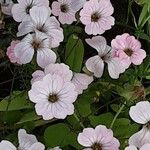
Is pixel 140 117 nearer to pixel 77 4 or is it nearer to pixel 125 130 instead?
pixel 125 130

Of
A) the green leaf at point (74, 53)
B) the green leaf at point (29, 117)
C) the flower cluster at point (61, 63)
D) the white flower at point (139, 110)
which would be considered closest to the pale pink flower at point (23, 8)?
the flower cluster at point (61, 63)

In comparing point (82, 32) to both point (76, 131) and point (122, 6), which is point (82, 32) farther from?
point (76, 131)

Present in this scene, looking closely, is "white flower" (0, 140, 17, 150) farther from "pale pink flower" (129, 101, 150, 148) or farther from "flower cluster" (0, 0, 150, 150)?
"pale pink flower" (129, 101, 150, 148)

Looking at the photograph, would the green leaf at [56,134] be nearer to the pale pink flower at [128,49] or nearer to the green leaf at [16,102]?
the green leaf at [16,102]

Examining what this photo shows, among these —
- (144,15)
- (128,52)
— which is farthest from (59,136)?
(144,15)

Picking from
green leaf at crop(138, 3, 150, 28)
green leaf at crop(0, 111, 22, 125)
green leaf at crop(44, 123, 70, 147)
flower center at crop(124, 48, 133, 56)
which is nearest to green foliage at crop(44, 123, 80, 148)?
green leaf at crop(44, 123, 70, 147)

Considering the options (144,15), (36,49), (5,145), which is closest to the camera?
(5,145)
